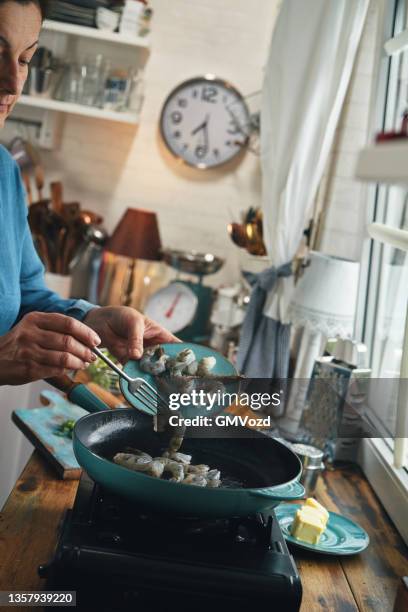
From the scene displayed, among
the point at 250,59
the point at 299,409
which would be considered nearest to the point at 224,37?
the point at 250,59

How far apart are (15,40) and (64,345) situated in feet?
1.76

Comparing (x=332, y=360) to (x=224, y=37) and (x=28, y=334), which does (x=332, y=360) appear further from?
(x=224, y=37)

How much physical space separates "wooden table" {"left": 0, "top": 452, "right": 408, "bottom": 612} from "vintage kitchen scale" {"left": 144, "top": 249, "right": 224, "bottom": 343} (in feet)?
5.23

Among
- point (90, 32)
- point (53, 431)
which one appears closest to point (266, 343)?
point (53, 431)

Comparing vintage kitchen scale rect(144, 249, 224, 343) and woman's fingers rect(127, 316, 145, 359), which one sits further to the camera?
vintage kitchen scale rect(144, 249, 224, 343)

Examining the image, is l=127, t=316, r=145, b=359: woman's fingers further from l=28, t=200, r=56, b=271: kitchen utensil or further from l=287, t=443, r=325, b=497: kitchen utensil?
l=28, t=200, r=56, b=271: kitchen utensil

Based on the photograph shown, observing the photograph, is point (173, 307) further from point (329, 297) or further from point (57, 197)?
point (329, 297)

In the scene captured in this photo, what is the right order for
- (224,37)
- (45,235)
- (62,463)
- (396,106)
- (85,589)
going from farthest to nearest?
1. (224,37)
2. (45,235)
3. (396,106)
4. (62,463)
5. (85,589)

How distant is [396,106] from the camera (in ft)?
7.32

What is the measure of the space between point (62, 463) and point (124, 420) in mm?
241

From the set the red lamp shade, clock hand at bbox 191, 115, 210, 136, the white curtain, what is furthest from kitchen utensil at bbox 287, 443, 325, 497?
clock hand at bbox 191, 115, 210, 136

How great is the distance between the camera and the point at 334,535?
54.6 inches

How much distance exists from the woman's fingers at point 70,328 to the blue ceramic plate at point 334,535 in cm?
50

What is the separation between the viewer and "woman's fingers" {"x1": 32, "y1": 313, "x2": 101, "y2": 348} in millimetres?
1193
